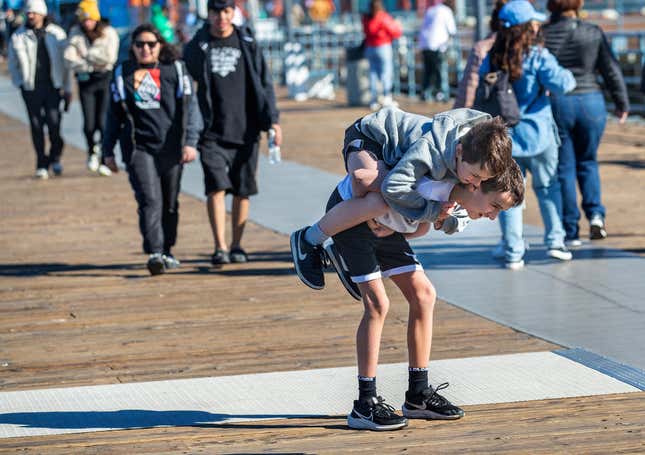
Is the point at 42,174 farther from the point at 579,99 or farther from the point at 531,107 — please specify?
the point at 531,107

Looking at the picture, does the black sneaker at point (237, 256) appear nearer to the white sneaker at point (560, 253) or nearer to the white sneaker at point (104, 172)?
the white sneaker at point (560, 253)

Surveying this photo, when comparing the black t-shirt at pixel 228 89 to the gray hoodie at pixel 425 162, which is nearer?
the gray hoodie at pixel 425 162

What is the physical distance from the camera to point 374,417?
524cm

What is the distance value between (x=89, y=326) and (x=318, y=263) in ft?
9.40

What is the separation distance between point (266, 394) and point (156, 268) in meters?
3.52

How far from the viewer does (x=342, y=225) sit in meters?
5.11

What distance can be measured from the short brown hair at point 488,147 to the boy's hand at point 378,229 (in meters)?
0.55

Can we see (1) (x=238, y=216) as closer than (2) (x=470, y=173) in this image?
No

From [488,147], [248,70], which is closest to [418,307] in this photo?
[488,147]

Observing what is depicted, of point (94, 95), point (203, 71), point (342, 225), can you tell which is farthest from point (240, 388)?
point (94, 95)

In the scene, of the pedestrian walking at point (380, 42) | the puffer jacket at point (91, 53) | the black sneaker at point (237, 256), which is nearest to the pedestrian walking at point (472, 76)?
the black sneaker at point (237, 256)

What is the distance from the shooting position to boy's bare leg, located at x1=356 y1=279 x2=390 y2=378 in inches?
205

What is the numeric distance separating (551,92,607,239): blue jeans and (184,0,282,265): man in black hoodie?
7.06ft

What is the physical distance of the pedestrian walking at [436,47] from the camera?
74.2 feet
